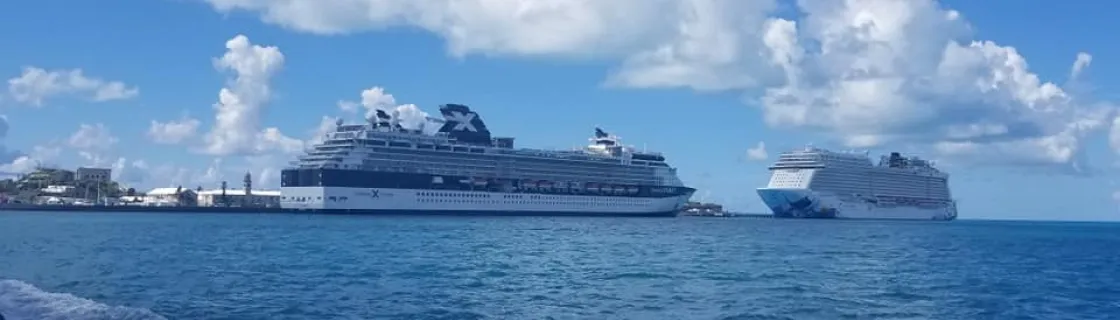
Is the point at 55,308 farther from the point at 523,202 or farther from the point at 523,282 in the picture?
the point at 523,202

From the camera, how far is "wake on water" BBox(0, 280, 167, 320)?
67.3 feet

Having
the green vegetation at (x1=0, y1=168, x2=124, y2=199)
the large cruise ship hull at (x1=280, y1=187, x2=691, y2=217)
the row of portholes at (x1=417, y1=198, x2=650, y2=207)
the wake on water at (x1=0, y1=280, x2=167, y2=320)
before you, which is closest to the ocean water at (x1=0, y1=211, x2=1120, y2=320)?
the wake on water at (x1=0, y1=280, x2=167, y2=320)

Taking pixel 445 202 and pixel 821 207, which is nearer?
pixel 445 202

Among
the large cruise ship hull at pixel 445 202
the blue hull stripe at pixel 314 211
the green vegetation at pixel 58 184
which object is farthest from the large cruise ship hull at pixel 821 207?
the green vegetation at pixel 58 184

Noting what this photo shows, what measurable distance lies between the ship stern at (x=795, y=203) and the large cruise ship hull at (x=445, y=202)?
2949 centimetres

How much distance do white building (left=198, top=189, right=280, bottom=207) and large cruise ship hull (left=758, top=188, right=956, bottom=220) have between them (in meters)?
74.0

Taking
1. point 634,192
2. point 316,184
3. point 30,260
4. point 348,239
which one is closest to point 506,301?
point 30,260

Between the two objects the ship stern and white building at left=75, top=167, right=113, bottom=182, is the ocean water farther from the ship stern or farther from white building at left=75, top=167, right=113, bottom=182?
white building at left=75, top=167, right=113, bottom=182

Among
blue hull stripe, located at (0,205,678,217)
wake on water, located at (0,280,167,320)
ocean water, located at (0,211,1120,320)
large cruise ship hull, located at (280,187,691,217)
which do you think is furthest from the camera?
blue hull stripe, located at (0,205,678,217)

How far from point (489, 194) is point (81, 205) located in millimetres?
63765

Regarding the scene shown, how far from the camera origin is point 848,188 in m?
148

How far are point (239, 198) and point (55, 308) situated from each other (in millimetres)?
145638

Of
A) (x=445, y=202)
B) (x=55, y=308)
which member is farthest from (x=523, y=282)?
(x=445, y=202)

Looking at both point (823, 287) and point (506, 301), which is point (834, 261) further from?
point (506, 301)
